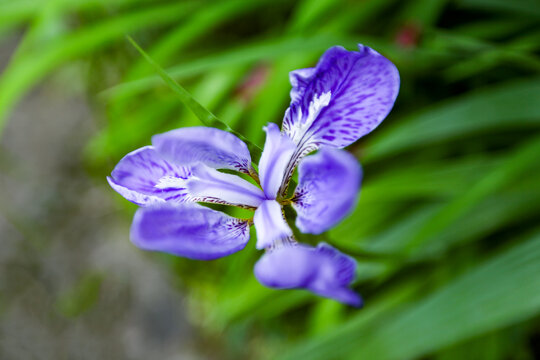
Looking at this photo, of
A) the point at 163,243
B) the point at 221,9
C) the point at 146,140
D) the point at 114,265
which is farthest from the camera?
the point at 114,265

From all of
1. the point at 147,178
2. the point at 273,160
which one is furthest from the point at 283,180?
the point at 147,178

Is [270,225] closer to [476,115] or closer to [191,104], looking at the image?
[191,104]

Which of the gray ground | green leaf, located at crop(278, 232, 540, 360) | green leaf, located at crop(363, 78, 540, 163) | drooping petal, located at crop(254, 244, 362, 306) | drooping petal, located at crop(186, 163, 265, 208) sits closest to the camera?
drooping petal, located at crop(254, 244, 362, 306)

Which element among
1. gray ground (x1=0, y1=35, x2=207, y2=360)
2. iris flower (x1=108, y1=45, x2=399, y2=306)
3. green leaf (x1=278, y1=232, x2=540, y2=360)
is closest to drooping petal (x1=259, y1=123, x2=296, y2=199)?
iris flower (x1=108, y1=45, x2=399, y2=306)

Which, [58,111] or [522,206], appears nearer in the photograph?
[522,206]

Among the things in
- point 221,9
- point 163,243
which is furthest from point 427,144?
point 163,243

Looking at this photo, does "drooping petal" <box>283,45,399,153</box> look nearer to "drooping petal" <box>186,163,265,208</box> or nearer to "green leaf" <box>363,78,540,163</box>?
"drooping petal" <box>186,163,265,208</box>

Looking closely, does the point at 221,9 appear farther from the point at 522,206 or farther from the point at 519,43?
the point at 522,206
